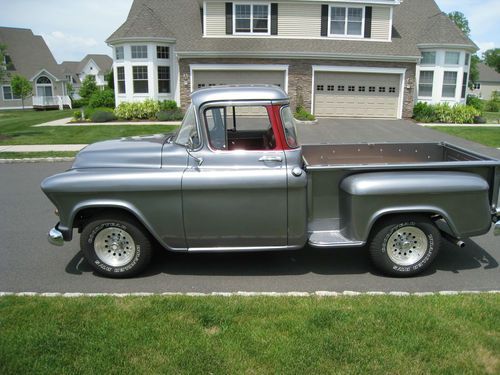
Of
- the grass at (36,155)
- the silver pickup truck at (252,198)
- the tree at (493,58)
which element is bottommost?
the grass at (36,155)

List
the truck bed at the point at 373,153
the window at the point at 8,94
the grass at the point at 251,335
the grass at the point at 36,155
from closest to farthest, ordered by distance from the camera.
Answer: the grass at the point at 251,335, the truck bed at the point at 373,153, the grass at the point at 36,155, the window at the point at 8,94

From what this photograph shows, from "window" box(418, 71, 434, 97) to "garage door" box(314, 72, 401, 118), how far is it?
2.19 meters

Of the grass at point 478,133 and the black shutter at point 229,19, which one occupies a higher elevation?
the black shutter at point 229,19

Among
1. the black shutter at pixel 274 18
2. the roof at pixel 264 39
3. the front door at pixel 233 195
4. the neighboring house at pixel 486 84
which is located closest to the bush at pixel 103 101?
the roof at pixel 264 39

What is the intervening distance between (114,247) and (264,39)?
21.7 metres

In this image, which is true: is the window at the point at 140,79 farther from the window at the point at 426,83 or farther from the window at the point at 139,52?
the window at the point at 426,83

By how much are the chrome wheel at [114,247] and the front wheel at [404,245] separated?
2924mm

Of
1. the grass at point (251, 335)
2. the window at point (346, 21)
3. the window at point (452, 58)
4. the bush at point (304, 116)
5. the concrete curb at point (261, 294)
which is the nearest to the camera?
the grass at point (251, 335)

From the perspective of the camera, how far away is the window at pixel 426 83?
26.8 metres

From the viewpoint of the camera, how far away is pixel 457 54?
26656mm

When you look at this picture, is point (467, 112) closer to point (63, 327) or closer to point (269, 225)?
point (269, 225)

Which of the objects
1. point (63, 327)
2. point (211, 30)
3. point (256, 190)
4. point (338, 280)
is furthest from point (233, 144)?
point (211, 30)

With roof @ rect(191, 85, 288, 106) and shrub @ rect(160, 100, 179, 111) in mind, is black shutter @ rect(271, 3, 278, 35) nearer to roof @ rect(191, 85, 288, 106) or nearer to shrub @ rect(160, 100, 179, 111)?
shrub @ rect(160, 100, 179, 111)

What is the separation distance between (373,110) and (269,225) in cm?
2200
